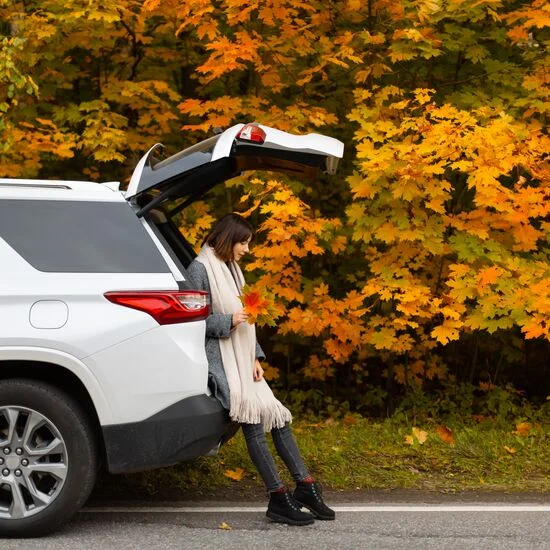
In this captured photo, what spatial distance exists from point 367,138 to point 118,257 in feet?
12.3

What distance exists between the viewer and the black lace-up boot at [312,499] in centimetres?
546

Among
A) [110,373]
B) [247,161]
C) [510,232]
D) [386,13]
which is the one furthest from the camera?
[386,13]

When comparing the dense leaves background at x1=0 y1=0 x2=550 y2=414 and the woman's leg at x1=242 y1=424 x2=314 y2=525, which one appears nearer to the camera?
the woman's leg at x1=242 y1=424 x2=314 y2=525

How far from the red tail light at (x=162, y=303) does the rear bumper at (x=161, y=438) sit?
43 cm

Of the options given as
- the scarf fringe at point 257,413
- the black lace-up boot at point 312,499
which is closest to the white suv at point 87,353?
the scarf fringe at point 257,413

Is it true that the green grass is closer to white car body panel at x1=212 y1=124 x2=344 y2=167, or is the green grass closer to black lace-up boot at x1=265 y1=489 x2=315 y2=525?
black lace-up boot at x1=265 y1=489 x2=315 y2=525

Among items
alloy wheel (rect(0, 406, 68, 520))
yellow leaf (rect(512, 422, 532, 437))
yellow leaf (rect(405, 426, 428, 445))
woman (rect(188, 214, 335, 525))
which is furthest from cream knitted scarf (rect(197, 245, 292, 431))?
yellow leaf (rect(512, 422, 532, 437))

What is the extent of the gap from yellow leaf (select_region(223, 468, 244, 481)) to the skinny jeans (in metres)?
0.84

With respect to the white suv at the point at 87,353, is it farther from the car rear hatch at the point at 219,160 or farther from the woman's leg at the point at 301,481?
the woman's leg at the point at 301,481

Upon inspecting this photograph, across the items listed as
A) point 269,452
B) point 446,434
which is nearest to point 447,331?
point 446,434

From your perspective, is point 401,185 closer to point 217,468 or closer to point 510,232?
point 510,232

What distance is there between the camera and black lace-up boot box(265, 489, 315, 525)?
533 centimetres

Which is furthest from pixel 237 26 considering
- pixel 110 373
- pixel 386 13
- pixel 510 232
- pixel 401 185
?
pixel 110 373

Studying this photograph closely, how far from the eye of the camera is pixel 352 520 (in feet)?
17.8
